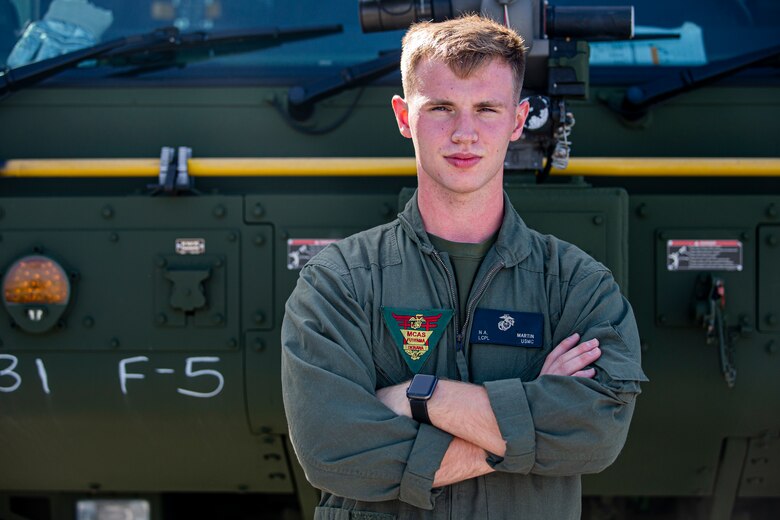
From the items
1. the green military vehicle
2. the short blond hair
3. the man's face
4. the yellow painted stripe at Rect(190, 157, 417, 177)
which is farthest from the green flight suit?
the yellow painted stripe at Rect(190, 157, 417, 177)

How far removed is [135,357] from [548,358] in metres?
1.37

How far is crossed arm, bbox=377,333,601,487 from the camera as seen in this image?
192 cm

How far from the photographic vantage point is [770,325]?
287 centimetres

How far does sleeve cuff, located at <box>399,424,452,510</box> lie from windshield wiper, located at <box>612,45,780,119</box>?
1.45m

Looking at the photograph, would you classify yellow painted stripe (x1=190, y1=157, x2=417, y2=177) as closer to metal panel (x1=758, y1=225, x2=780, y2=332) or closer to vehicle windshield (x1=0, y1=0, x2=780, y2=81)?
vehicle windshield (x1=0, y1=0, x2=780, y2=81)

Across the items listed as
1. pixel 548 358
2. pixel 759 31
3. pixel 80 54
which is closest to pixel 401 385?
Answer: pixel 548 358

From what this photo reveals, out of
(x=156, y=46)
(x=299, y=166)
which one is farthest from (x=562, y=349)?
(x=156, y=46)

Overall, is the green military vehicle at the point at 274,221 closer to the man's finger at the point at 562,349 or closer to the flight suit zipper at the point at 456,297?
the flight suit zipper at the point at 456,297

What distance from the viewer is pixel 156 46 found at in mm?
3074

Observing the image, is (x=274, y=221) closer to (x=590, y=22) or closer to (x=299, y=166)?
(x=299, y=166)

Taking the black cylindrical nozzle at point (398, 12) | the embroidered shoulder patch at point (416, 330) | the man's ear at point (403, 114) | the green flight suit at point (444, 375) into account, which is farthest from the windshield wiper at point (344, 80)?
the embroidered shoulder patch at point (416, 330)

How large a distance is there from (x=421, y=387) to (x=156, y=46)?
1.65 meters

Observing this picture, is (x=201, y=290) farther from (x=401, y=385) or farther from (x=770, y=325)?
(x=770, y=325)

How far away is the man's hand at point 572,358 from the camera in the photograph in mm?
1976
